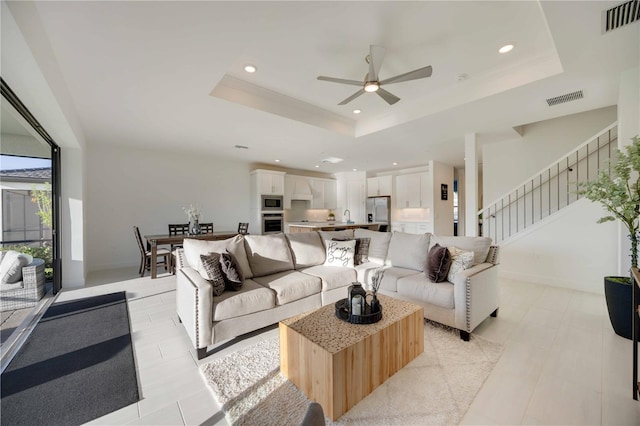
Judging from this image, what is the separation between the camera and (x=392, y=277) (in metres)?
2.94

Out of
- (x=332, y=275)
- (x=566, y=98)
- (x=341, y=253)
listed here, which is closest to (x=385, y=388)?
(x=332, y=275)

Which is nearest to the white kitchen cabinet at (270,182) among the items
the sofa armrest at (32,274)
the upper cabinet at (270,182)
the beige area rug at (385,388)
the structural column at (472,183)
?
the upper cabinet at (270,182)

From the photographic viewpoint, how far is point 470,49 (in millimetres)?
2643

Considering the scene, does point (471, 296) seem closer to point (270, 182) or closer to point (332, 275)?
point (332, 275)

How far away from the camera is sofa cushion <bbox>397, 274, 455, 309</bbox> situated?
2488mm

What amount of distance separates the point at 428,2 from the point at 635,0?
1.43m

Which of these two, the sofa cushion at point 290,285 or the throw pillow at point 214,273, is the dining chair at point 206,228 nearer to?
the sofa cushion at point 290,285

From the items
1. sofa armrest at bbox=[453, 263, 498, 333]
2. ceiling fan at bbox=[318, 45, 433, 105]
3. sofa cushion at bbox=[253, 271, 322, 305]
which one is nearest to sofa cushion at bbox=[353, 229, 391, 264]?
sofa cushion at bbox=[253, 271, 322, 305]

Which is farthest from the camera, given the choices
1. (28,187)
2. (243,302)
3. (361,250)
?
(361,250)

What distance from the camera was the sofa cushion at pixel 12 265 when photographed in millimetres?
2678

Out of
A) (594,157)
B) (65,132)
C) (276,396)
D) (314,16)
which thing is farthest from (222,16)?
(594,157)

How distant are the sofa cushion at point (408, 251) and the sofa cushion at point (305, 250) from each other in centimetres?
95

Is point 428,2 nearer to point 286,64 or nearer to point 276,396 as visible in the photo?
point 286,64

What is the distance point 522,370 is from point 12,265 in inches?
200
